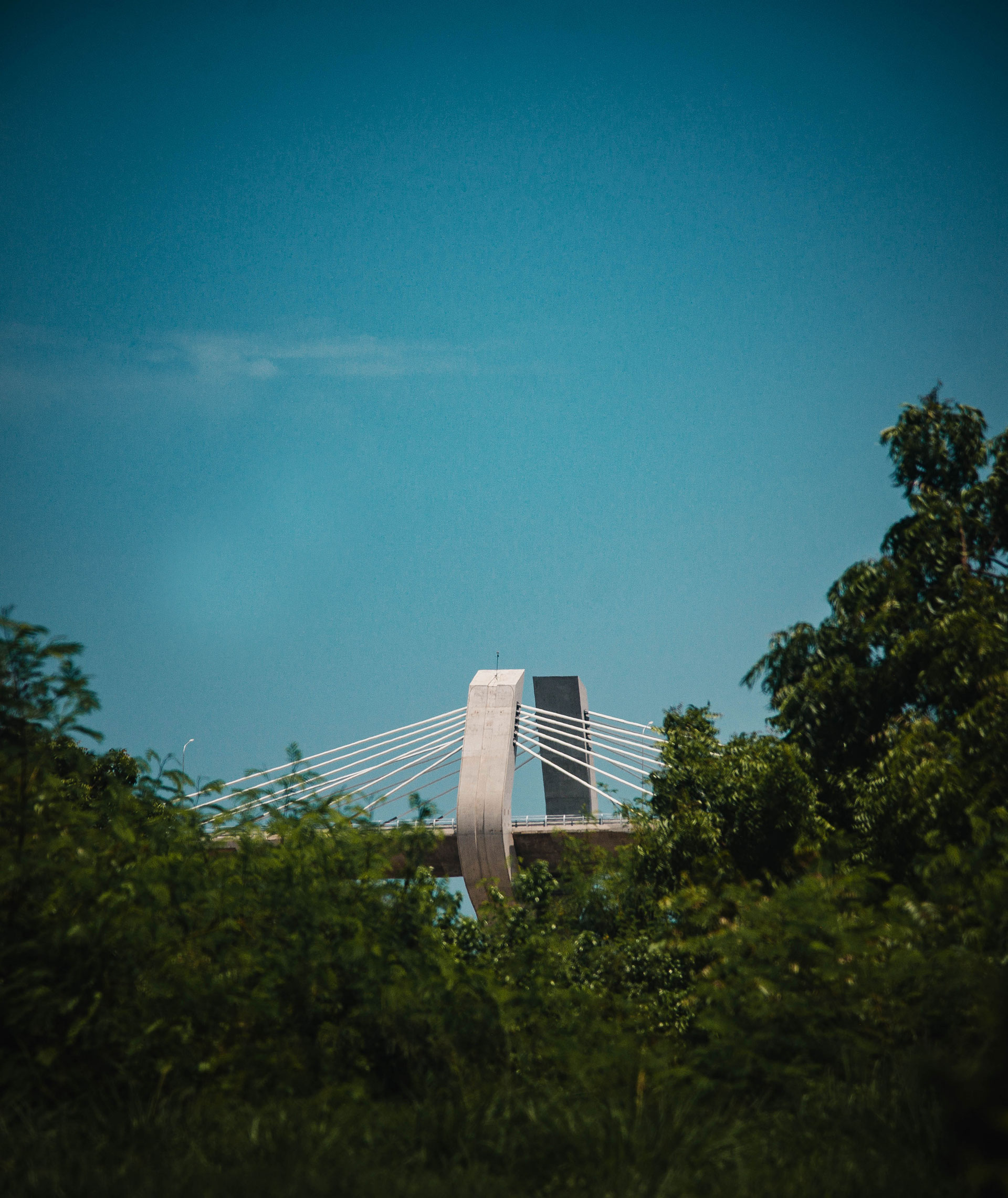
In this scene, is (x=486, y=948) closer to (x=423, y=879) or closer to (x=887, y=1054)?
(x=423, y=879)

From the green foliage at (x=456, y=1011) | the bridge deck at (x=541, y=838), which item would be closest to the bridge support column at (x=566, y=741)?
the bridge deck at (x=541, y=838)

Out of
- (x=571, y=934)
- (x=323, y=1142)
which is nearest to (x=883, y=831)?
(x=571, y=934)

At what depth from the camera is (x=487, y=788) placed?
2470 cm

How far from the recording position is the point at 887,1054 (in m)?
7.32

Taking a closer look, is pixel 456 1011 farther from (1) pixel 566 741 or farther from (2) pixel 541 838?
(1) pixel 566 741

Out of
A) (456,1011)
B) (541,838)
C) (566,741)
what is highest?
(566,741)

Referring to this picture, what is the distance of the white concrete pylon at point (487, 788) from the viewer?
24.3 m

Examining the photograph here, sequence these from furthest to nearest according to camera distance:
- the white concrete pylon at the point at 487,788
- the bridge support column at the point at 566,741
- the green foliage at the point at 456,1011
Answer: the bridge support column at the point at 566,741 < the white concrete pylon at the point at 487,788 < the green foliage at the point at 456,1011

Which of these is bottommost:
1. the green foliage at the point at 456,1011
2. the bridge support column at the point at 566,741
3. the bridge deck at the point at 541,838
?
the green foliage at the point at 456,1011

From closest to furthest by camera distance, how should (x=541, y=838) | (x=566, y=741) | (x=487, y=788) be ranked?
(x=487, y=788) → (x=541, y=838) → (x=566, y=741)

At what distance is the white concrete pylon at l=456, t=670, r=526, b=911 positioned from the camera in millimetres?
24297

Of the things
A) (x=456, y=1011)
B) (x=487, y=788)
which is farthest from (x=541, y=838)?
(x=456, y=1011)

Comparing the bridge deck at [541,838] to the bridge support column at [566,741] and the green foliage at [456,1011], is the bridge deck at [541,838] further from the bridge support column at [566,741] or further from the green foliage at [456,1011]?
the green foliage at [456,1011]

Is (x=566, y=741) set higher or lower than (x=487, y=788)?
higher
